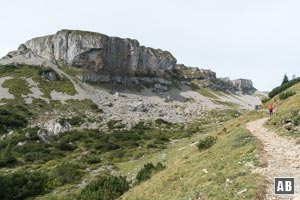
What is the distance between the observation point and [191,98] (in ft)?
533

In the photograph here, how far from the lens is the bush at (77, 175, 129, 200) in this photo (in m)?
23.7

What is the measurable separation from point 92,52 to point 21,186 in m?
115

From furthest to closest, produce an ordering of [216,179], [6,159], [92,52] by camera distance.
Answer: [92,52] < [6,159] < [216,179]

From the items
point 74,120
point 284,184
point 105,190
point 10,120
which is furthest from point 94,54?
point 284,184

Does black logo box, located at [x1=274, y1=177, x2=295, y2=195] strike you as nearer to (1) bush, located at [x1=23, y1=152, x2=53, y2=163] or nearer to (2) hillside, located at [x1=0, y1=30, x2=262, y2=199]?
(2) hillside, located at [x1=0, y1=30, x2=262, y2=199]

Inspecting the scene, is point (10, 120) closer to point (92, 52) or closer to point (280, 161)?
point (92, 52)

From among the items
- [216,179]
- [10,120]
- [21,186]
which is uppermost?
[10,120]

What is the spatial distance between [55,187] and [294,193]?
2777 cm

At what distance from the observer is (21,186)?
33.3 m

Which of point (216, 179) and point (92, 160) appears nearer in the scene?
point (216, 179)

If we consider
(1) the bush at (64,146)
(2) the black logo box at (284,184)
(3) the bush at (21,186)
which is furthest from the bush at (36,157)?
(2) the black logo box at (284,184)

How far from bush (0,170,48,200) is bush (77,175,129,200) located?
969 cm

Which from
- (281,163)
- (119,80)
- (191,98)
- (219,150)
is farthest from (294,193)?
(191,98)

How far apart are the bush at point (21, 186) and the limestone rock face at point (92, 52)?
10566 centimetres
